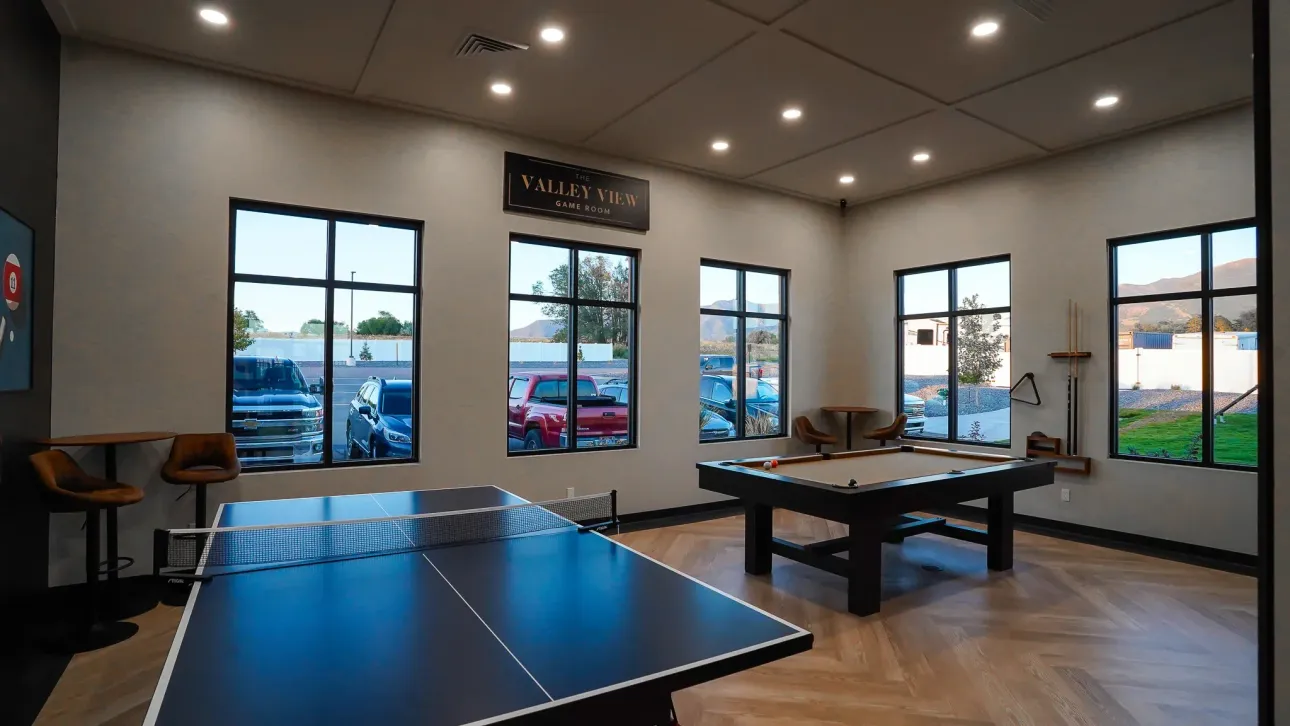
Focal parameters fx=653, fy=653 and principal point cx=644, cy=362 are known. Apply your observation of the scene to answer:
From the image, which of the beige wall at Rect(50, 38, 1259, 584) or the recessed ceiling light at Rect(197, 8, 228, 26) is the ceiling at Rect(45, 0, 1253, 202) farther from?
the beige wall at Rect(50, 38, 1259, 584)

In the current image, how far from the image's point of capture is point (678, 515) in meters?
6.66

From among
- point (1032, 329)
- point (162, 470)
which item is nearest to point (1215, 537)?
point (1032, 329)

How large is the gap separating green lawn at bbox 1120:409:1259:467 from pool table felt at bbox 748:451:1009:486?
1600 mm

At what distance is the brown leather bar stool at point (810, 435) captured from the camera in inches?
287

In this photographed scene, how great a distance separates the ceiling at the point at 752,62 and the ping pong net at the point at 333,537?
2.90m

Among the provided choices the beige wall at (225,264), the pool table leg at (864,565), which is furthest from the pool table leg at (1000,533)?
the beige wall at (225,264)

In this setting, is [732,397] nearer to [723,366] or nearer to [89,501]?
[723,366]

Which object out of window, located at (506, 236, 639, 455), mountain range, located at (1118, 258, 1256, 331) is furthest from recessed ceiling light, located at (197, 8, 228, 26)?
mountain range, located at (1118, 258, 1256, 331)

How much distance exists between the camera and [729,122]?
5500mm

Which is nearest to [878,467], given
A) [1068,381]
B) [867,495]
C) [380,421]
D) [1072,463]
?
[867,495]

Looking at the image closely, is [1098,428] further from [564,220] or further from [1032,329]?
[564,220]

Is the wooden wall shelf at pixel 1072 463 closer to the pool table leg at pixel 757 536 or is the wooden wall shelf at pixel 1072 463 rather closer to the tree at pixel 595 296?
the pool table leg at pixel 757 536

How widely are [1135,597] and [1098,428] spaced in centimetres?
197

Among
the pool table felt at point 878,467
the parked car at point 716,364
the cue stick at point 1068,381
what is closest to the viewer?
the pool table felt at point 878,467
